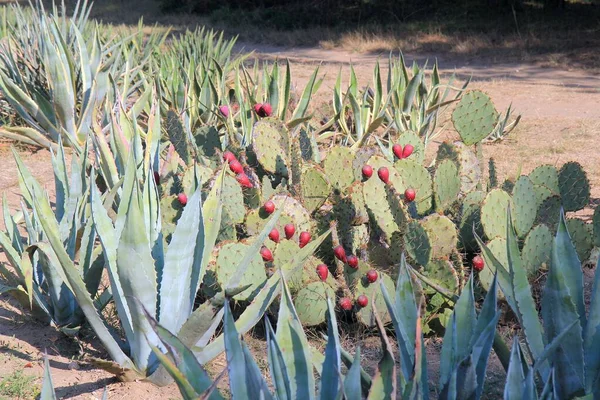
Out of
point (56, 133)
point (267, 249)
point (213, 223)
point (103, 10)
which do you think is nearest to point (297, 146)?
point (267, 249)

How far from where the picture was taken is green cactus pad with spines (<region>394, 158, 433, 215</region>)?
12.0ft

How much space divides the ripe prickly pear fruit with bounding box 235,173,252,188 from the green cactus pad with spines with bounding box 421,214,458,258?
91 cm

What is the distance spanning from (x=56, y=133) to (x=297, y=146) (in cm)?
318

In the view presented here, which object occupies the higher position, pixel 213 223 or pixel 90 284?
pixel 213 223

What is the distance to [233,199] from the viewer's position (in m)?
3.48

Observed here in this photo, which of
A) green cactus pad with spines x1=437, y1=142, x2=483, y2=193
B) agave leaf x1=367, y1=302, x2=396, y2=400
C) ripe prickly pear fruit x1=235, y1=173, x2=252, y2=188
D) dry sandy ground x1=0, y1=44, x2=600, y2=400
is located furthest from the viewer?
green cactus pad with spines x1=437, y1=142, x2=483, y2=193

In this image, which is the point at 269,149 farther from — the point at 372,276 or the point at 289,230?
the point at 372,276

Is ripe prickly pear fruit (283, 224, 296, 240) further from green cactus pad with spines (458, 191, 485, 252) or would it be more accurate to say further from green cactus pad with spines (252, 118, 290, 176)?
green cactus pad with spines (458, 191, 485, 252)

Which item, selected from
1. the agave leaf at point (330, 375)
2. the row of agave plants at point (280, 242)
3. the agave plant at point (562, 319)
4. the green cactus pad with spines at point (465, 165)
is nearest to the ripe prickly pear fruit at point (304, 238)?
the row of agave plants at point (280, 242)

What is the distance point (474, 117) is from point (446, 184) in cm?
90

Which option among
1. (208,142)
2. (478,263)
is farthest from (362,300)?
(208,142)

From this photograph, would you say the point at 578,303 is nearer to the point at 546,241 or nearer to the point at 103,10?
the point at 546,241

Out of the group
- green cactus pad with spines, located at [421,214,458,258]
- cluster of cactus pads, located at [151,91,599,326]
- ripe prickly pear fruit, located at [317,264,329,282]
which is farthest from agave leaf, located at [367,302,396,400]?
green cactus pad with spines, located at [421,214,458,258]

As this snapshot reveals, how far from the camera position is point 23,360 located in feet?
9.58
